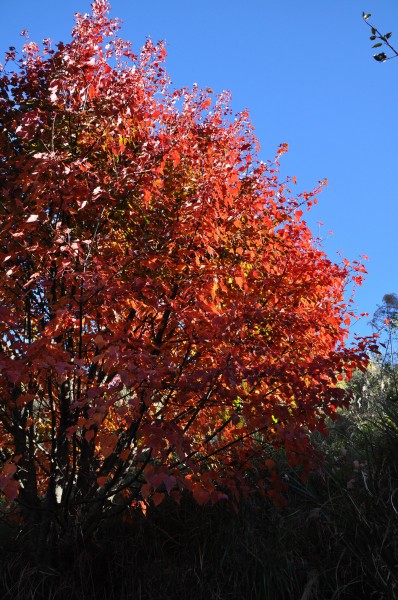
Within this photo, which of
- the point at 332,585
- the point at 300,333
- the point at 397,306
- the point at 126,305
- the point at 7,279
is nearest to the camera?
the point at 332,585

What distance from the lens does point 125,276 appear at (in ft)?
21.5

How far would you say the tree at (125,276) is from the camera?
5781 mm

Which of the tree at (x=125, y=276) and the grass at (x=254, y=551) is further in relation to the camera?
the tree at (x=125, y=276)

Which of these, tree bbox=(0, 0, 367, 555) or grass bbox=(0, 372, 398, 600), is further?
tree bbox=(0, 0, 367, 555)

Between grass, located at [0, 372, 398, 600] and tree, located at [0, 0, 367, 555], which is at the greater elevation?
tree, located at [0, 0, 367, 555]

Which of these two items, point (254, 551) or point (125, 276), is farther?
point (125, 276)

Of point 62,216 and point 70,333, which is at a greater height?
point 62,216

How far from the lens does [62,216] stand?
6.72m

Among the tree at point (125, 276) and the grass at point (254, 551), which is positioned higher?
the tree at point (125, 276)

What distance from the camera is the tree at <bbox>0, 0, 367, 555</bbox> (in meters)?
5.78

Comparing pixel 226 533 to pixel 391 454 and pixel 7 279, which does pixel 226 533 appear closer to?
pixel 391 454

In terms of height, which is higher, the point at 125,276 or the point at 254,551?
the point at 125,276

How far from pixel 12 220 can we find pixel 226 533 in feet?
13.6

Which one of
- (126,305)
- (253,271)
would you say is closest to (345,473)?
(253,271)
